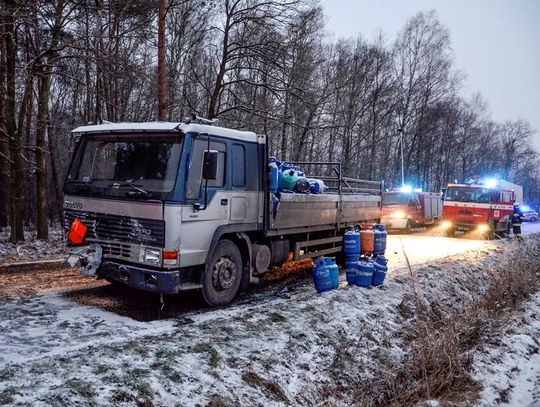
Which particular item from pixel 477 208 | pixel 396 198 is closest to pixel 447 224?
pixel 477 208

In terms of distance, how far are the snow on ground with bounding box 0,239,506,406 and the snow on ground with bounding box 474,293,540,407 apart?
111 centimetres

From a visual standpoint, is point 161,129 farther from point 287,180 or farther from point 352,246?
point 352,246

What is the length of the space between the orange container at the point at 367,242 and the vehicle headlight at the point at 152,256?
16.0ft

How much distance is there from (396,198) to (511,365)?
16699 mm

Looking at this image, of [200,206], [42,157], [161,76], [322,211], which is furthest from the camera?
[42,157]

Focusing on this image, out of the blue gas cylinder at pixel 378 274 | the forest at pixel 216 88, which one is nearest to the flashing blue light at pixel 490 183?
the forest at pixel 216 88

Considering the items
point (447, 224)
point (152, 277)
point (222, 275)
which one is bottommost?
point (447, 224)

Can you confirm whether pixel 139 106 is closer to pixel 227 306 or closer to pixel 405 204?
pixel 405 204

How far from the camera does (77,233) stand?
6.39 metres

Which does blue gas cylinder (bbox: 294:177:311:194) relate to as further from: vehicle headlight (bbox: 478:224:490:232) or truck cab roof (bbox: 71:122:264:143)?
vehicle headlight (bbox: 478:224:490:232)

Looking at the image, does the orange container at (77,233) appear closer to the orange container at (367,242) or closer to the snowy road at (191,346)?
the snowy road at (191,346)

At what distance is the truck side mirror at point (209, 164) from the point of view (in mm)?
6070

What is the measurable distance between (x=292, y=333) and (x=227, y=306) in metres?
1.59

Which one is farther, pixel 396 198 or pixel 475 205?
pixel 396 198
